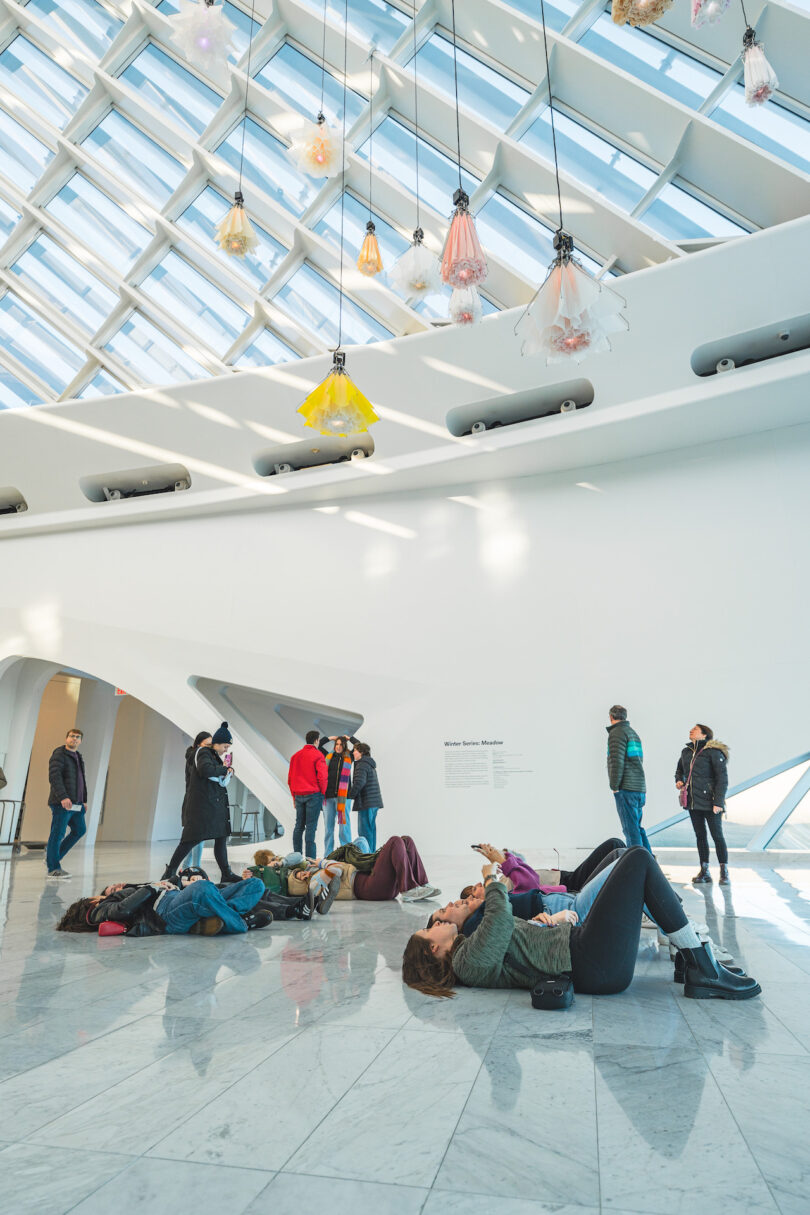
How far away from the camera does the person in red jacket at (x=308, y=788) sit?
936 centimetres

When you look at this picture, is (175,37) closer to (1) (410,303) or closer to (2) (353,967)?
(1) (410,303)

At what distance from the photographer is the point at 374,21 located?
10477 millimetres

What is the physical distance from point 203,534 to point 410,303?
550 cm

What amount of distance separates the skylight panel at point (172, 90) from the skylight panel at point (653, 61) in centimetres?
578

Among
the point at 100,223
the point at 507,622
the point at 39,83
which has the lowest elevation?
the point at 507,622


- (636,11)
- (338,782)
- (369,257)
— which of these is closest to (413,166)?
(369,257)

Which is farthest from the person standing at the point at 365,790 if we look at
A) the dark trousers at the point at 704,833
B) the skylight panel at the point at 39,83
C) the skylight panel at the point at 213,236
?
the skylight panel at the point at 39,83

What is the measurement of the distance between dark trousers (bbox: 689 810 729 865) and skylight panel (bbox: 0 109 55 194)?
548 inches

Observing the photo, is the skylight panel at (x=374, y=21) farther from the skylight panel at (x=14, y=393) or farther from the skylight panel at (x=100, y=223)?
the skylight panel at (x=14, y=393)

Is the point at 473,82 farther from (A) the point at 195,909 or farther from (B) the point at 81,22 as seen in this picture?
(A) the point at 195,909

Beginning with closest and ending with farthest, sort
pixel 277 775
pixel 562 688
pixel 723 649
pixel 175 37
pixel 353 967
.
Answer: pixel 353 967 → pixel 175 37 → pixel 723 649 → pixel 562 688 → pixel 277 775

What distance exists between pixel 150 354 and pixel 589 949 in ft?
41.0

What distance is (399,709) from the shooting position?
11.9m

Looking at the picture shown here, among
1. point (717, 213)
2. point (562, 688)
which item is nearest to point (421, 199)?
point (717, 213)
